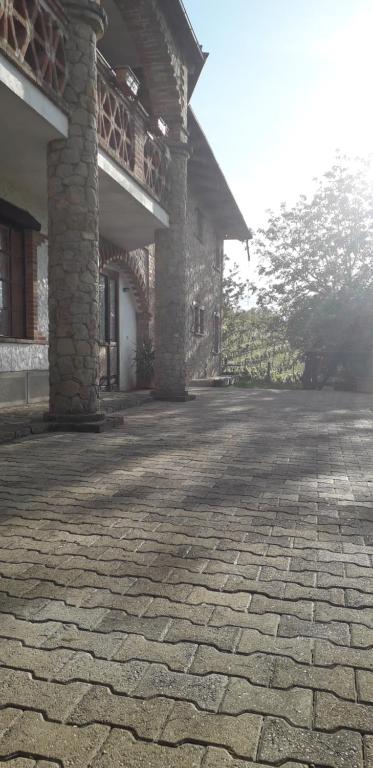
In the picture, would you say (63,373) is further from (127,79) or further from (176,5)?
(176,5)

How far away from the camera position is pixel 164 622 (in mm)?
1859

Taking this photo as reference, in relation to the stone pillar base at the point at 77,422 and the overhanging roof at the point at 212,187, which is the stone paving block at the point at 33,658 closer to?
the stone pillar base at the point at 77,422

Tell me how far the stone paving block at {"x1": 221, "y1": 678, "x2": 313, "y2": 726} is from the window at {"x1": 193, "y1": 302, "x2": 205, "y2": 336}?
15113 millimetres

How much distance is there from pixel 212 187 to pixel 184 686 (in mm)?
15346

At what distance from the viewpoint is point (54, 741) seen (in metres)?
1.30

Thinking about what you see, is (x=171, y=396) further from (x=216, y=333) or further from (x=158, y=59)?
(x=216, y=333)

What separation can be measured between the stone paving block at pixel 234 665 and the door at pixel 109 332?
404 inches

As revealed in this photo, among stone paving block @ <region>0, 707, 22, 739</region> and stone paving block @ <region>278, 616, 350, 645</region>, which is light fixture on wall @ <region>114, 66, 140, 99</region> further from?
stone paving block @ <region>0, 707, 22, 739</region>

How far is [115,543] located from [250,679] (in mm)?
1189

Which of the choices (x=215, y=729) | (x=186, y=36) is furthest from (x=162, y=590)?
(x=186, y=36)

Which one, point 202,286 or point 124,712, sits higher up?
point 202,286

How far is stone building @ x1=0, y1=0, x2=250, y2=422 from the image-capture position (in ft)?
19.9

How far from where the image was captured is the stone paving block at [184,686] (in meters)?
1.45

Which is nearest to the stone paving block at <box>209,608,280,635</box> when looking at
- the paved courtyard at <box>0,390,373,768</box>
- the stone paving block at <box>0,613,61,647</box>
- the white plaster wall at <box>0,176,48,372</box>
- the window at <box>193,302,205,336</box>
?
the paved courtyard at <box>0,390,373,768</box>
